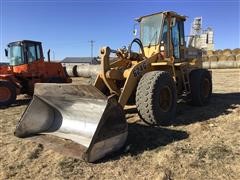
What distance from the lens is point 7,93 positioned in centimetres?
1092

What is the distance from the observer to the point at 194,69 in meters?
8.98

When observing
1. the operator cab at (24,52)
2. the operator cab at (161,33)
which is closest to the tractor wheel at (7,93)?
the operator cab at (24,52)

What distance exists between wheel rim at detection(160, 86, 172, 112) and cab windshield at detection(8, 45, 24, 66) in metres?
7.10

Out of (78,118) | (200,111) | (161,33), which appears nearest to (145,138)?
(78,118)

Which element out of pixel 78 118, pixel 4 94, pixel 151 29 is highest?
pixel 151 29

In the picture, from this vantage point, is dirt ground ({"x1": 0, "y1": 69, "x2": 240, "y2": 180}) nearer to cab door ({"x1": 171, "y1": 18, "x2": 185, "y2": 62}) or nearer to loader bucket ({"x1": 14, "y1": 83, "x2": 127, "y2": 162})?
loader bucket ({"x1": 14, "y1": 83, "x2": 127, "y2": 162})

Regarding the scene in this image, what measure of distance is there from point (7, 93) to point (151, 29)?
5294 millimetres

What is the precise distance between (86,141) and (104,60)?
177cm

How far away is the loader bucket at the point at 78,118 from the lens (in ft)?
16.3

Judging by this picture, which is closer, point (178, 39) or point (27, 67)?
point (178, 39)

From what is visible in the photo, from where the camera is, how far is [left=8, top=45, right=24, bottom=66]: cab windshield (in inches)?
491

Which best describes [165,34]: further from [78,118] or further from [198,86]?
[78,118]

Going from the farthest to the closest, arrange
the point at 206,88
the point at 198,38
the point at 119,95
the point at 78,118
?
the point at 198,38
the point at 206,88
the point at 119,95
the point at 78,118

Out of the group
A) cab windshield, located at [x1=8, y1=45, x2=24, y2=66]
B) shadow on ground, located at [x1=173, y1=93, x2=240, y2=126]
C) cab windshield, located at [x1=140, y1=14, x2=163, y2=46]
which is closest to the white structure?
shadow on ground, located at [x1=173, y1=93, x2=240, y2=126]
